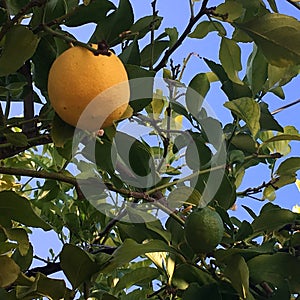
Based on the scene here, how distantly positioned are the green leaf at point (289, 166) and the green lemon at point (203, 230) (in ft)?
1.21

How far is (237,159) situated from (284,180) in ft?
0.65

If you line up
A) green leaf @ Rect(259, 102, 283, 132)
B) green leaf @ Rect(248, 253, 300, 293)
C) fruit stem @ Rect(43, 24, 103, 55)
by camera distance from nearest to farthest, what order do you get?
fruit stem @ Rect(43, 24, 103, 55), green leaf @ Rect(248, 253, 300, 293), green leaf @ Rect(259, 102, 283, 132)

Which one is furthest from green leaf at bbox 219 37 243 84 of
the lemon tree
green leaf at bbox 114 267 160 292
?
green leaf at bbox 114 267 160 292

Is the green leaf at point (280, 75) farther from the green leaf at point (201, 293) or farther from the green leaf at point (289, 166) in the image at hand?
the green leaf at point (201, 293)

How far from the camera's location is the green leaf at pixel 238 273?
73 centimetres

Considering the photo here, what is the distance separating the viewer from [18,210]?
81 cm

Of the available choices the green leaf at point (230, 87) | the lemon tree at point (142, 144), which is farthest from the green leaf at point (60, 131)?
the green leaf at point (230, 87)

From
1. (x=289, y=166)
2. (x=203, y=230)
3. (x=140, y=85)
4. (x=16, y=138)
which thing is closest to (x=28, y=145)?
(x=16, y=138)

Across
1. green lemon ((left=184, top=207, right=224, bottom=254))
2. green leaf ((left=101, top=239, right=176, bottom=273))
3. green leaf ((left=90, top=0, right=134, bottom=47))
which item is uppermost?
green leaf ((left=90, top=0, right=134, bottom=47))

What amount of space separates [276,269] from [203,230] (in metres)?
0.12

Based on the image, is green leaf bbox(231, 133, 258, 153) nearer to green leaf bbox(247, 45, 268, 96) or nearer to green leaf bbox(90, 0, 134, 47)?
green leaf bbox(247, 45, 268, 96)

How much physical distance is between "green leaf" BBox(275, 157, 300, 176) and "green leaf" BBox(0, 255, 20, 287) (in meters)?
0.56

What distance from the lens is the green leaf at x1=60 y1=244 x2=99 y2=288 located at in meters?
0.73

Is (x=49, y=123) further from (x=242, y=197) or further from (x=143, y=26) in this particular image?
(x=242, y=197)
